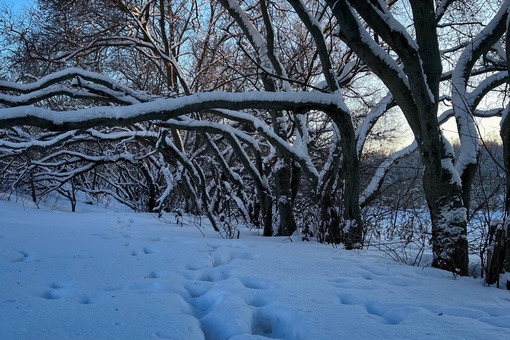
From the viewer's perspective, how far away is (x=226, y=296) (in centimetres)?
230

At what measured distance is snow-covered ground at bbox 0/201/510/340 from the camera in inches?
72.3

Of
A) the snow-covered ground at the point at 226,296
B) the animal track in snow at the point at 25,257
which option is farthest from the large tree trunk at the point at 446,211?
the animal track in snow at the point at 25,257

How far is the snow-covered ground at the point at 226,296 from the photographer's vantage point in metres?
1.84

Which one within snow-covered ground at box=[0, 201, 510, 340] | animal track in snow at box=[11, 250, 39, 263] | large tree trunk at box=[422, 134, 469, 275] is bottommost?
animal track in snow at box=[11, 250, 39, 263]

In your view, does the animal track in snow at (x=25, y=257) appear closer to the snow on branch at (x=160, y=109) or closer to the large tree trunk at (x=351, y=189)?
the snow on branch at (x=160, y=109)

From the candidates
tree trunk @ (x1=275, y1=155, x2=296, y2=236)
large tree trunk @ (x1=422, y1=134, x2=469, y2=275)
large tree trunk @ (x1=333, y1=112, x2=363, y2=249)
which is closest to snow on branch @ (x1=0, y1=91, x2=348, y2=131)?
large tree trunk @ (x1=333, y1=112, x2=363, y2=249)

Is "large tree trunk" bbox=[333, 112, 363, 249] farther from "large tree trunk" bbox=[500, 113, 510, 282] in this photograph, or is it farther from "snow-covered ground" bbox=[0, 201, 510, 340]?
"large tree trunk" bbox=[500, 113, 510, 282]

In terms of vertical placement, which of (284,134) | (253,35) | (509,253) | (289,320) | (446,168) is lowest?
(289,320)

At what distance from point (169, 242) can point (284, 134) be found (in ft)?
8.96

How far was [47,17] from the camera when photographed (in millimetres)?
7445

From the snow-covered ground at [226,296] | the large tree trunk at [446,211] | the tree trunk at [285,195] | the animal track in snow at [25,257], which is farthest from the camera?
the tree trunk at [285,195]

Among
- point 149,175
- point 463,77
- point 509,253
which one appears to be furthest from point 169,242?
point 149,175

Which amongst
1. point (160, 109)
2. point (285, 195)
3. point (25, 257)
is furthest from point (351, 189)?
point (25, 257)

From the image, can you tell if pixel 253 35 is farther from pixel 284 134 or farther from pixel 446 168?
pixel 446 168
